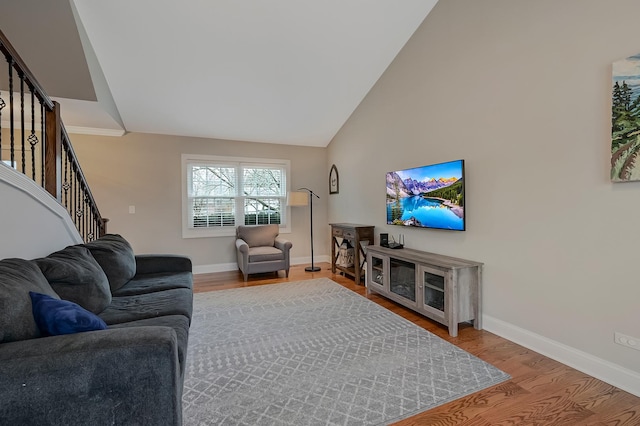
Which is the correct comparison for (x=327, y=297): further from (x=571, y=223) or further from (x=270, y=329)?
(x=571, y=223)

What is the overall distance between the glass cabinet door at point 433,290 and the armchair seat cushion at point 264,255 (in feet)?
7.98

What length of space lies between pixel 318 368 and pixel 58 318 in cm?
155

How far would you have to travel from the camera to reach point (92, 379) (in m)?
1.06

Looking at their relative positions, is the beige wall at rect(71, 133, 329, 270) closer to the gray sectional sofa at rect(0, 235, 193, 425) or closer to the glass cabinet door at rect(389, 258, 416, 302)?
the glass cabinet door at rect(389, 258, 416, 302)

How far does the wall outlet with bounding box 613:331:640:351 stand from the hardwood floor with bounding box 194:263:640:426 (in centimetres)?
29

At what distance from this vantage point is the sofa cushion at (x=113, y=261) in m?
2.42

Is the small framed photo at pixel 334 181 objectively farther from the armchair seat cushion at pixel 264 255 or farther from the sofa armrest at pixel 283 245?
the armchair seat cushion at pixel 264 255

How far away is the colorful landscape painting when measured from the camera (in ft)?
5.88

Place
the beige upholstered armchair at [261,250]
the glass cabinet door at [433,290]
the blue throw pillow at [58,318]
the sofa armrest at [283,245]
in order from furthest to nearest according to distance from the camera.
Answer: the sofa armrest at [283,245], the beige upholstered armchair at [261,250], the glass cabinet door at [433,290], the blue throw pillow at [58,318]

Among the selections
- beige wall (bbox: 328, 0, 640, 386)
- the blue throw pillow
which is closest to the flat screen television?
beige wall (bbox: 328, 0, 640, 386)

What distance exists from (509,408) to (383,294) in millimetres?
1957

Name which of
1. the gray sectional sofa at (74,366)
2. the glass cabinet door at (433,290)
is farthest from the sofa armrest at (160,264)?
the glass cabinet door at (433,290)

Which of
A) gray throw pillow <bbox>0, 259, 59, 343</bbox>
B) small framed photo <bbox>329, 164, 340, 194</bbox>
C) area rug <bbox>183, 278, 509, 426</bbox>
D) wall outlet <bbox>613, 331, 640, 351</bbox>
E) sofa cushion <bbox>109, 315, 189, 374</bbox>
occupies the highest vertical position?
small framed photo <bbox>329, 164, 340, 194</bbox>

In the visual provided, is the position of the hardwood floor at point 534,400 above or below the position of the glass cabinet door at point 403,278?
below
